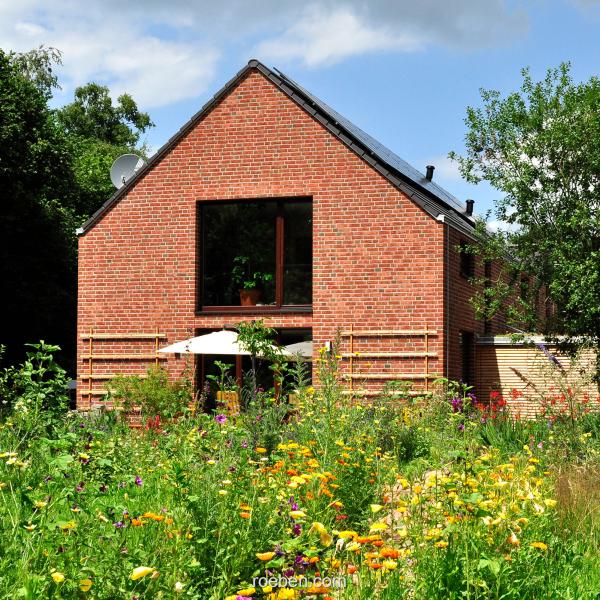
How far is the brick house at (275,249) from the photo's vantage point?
18.3 m

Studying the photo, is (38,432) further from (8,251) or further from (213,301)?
(8,251)

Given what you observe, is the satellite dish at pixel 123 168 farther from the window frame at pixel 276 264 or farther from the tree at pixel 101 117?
the tree at pixel 101 117

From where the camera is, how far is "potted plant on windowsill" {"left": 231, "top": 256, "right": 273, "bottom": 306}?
63.6 ft

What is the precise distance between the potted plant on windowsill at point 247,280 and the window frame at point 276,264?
7.2 inches

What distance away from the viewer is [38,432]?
816cm

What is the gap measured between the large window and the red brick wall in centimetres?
36

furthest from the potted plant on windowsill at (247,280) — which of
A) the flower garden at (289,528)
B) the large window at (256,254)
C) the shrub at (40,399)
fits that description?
the flower garden at (289,528)

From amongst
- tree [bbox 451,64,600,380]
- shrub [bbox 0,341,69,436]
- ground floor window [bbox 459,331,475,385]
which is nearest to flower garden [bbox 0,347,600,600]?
shrub [bbox 0,341,69,436]

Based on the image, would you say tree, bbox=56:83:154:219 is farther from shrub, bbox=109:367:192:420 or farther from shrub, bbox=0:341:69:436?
shrub, bbox=0:341:69:436

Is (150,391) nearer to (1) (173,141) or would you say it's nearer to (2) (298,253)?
(2) (298,253)

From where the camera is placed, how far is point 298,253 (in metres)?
19.4

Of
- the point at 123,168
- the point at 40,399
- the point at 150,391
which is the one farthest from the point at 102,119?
the point at 40,399

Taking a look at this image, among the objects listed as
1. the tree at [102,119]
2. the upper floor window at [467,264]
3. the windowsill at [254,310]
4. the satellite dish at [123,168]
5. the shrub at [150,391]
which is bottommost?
the shrub at [150,391]

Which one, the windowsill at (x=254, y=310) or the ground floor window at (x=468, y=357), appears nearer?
the windowsill at (x=254, y=310)
